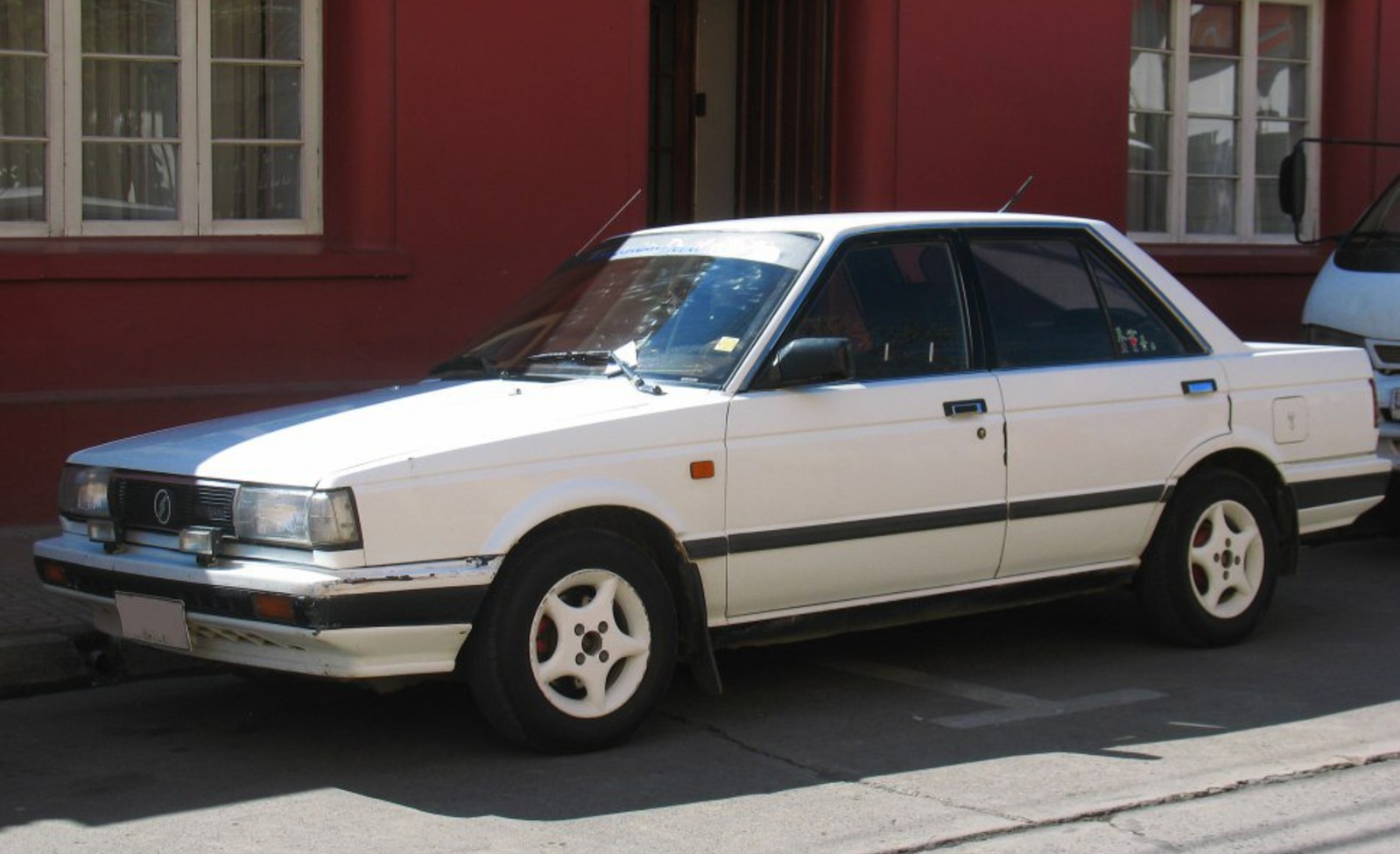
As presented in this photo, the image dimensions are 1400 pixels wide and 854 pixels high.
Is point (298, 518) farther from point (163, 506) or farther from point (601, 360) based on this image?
point (601, 360)

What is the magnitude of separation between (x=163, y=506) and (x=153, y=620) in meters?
0.36

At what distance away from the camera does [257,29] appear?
1014 centimetres

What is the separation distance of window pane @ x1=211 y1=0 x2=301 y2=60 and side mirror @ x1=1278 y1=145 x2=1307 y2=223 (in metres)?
5.76

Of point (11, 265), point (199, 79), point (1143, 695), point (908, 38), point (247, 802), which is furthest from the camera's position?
point (908, 38)

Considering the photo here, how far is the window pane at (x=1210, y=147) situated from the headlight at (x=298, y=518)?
31.5ft

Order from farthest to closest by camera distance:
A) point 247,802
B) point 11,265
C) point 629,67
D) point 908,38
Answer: point 908,38
point 629,67
point 11,265
point 247,802

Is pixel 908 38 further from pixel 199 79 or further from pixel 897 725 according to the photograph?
pixel 897 725

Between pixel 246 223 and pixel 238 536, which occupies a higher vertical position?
pixel 246 223

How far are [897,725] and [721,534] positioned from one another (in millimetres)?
904

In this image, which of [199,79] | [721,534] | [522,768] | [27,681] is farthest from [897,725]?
[199,79]

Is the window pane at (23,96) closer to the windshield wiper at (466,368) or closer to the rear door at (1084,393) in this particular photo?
the windshield wiper at (466,368)

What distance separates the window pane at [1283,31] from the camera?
13859 millimetres

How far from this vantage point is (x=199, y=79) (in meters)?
9.99

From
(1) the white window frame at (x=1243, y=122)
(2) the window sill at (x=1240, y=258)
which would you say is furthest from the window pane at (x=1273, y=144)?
(2) the window sill at (x=1240, y=258)
